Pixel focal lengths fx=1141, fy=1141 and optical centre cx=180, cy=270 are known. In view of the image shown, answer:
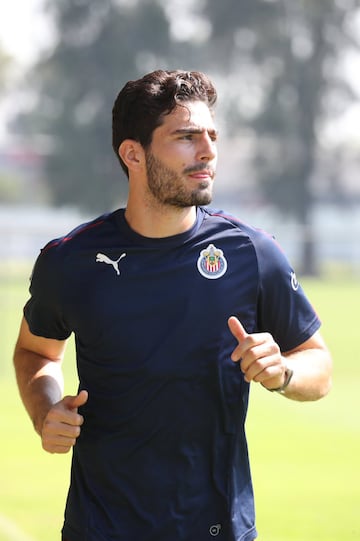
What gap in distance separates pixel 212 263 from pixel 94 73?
39065 millimetres

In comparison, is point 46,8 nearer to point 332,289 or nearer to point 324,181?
point 324,181

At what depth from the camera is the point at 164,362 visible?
298 centimetres

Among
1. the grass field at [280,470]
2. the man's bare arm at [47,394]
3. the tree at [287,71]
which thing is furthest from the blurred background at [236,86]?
the man's bare arm at [47,394]

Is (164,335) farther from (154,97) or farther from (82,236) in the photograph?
(154,97)

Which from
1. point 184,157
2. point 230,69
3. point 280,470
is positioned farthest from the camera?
point 230,69

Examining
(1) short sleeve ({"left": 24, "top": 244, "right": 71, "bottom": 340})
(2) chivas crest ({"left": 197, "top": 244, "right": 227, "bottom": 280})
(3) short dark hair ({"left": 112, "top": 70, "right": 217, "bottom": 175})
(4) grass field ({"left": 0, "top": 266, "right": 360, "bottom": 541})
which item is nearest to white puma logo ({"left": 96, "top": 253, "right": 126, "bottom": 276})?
(1) short sleeve ({"left": 24, "top": 244, "right": 71, "bottom": 340})

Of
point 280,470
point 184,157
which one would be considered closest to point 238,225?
point 184,157

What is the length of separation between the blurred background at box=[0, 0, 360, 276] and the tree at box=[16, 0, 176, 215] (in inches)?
1.8

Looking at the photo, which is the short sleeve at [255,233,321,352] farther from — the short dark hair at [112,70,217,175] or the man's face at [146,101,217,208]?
the short dark hair at [112,70,217,175]

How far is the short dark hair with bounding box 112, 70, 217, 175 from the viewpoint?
315cm

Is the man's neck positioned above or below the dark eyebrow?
below

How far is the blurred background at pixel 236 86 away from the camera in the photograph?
133 ft

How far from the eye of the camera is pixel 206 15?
138 feet

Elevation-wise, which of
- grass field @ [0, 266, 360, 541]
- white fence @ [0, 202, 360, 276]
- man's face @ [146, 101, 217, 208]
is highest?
white fence @ [0, 202, 360, 276]
